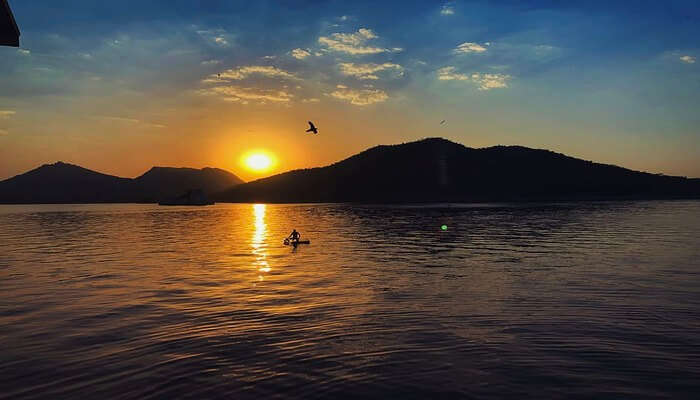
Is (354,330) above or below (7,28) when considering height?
below

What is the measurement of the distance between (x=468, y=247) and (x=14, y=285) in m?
32.7

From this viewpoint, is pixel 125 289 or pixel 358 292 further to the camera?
pixel 125 289

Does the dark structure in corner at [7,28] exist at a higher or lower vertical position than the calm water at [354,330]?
higher

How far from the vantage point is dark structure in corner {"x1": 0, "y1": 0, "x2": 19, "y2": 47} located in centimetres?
1193

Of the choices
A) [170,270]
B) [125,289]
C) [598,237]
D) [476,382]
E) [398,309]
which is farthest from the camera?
[598,237]

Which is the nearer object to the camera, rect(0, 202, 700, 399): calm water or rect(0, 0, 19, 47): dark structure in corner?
rect(0, 202, 700, 399): calm water

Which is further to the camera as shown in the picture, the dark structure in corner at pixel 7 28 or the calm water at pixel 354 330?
the dark structure in corner at pixel 7 28

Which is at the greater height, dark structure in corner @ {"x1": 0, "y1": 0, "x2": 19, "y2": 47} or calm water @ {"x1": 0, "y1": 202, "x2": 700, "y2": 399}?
dark structure in corner @ {"x1": 0, "y1": 0, "x2": 19, "y2": 47}

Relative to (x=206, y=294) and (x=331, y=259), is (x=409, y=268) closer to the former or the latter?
(x=331, y=259)

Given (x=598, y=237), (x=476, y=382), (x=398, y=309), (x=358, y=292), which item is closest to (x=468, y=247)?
(x=598, y=237)

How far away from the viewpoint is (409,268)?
94.6 feet

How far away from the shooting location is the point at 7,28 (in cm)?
1278

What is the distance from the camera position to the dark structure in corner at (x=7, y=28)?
1193cm

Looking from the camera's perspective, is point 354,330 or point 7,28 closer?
point 7,28
